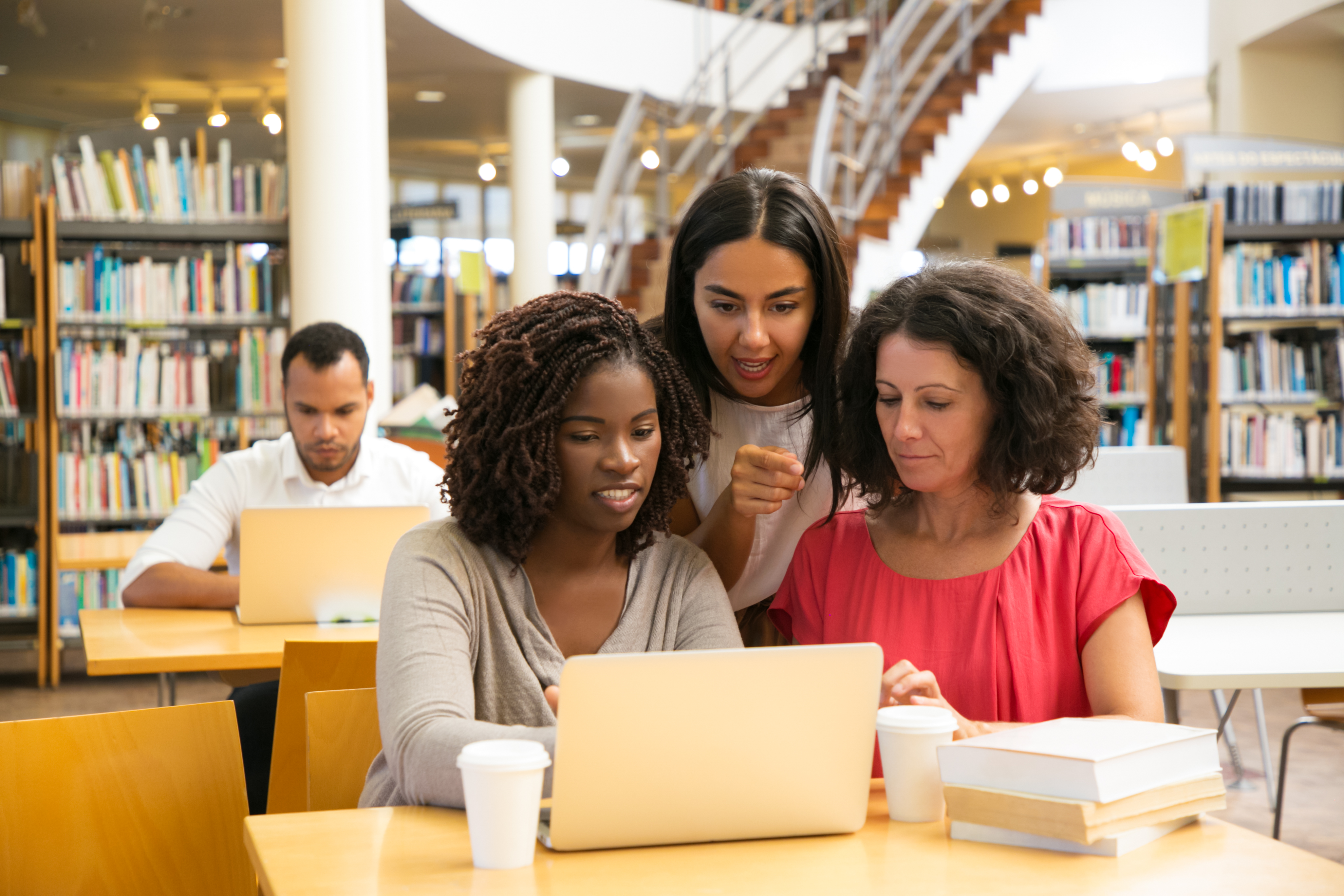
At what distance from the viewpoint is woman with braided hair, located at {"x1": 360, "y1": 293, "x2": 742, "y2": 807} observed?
1.37 metres

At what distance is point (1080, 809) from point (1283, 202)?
5.76 m

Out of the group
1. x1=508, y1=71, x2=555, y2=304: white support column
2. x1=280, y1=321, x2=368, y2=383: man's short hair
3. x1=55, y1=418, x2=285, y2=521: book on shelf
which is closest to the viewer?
x1=280, y1=321, x2=368, y2=383: man's short hair

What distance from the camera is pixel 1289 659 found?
2.22 meters

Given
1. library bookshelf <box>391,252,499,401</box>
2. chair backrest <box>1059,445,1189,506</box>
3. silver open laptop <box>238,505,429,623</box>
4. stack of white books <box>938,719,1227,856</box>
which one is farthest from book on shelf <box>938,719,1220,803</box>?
library bookshelf <box>391,252,499,401</box>

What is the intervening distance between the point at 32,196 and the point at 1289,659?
5.06 m

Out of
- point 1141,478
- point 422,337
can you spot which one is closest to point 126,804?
point 1141,478

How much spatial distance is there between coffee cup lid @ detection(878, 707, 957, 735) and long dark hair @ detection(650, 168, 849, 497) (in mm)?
579

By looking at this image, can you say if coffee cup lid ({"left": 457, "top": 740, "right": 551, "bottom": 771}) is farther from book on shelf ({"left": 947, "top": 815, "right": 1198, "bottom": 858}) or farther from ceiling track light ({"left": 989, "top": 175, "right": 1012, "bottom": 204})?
ceiling track light ({"left": 989, "top": 175, "right": 1012, "bottom": 204})

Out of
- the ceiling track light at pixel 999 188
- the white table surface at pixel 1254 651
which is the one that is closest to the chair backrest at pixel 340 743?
the white table surface at pixel 1254 651

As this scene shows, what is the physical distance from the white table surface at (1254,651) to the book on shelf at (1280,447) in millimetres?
3448

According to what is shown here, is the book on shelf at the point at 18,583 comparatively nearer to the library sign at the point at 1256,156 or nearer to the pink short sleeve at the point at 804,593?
the pink short sleeve at the point at 804,593

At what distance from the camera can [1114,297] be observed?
680 cm

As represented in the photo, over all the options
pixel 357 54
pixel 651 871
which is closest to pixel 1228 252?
pixel 357 54

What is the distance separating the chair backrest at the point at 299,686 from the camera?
2014 millimetres
